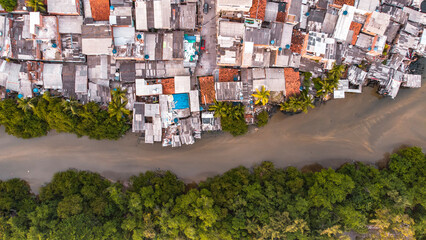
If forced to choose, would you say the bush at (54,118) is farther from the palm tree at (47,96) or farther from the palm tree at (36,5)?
the palm tree at (36,5)

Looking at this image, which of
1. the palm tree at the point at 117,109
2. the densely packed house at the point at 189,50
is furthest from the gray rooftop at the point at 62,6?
the palm tree at the point at 117,109

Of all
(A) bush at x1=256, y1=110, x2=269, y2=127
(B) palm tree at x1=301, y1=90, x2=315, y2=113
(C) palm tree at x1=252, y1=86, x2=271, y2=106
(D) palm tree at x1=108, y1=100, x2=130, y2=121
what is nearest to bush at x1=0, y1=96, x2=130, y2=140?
(D) palm tree at x1=108, y1=100, x2=130, y2=121

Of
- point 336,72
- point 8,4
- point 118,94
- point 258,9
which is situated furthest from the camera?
point 336,72

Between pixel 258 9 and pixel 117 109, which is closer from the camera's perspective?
pixel 117 109

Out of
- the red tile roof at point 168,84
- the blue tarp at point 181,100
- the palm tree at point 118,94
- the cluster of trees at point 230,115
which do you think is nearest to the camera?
the palm tree at point 118,94

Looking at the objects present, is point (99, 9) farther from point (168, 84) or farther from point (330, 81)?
point (330, 81)

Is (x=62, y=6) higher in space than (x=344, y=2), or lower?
lower

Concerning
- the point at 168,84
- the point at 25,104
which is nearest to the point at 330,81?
the point at 168,84
